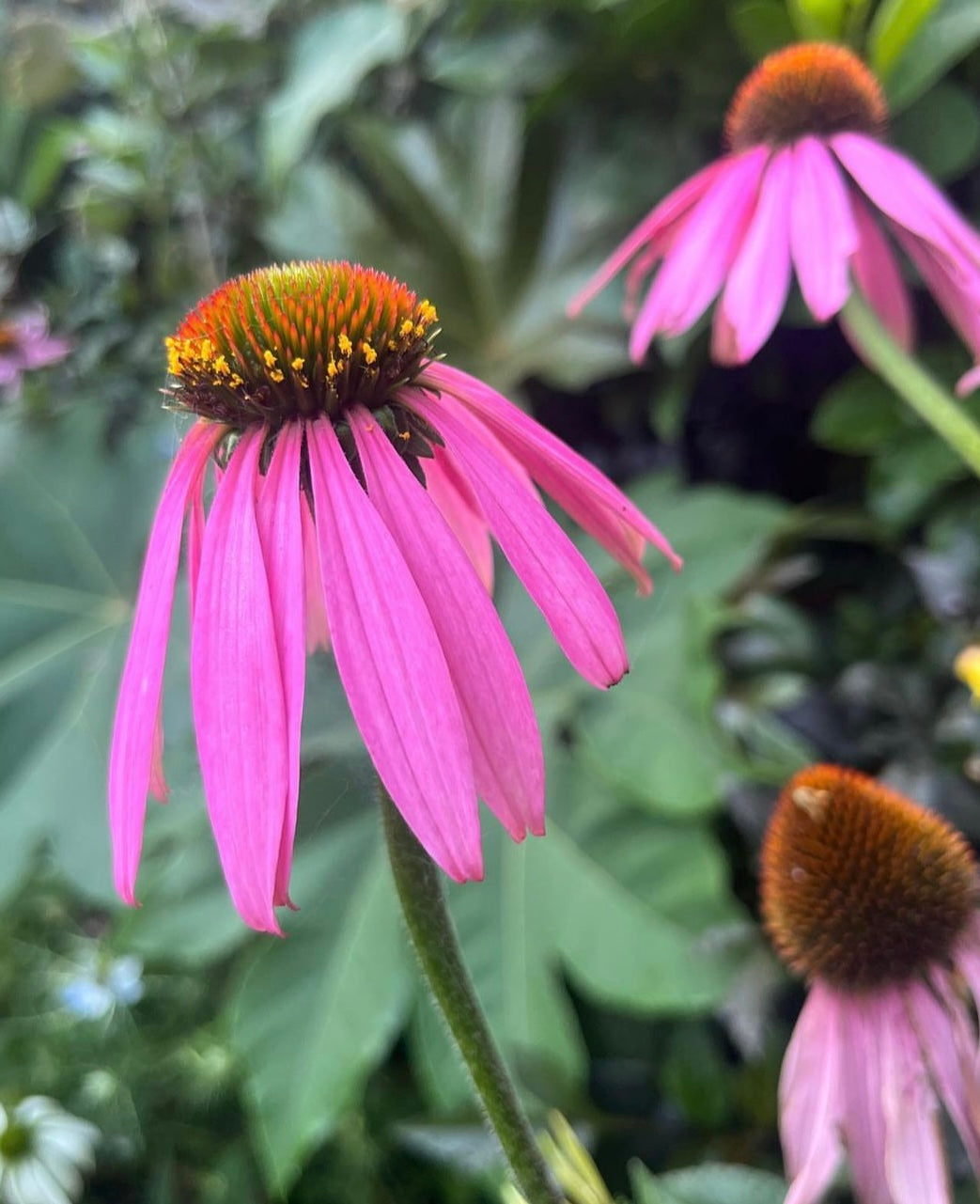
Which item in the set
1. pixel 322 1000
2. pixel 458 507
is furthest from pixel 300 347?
pixel 322 1000

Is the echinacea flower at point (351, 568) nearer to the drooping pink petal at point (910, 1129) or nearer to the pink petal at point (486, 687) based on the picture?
the pink petal at point (486, 687)

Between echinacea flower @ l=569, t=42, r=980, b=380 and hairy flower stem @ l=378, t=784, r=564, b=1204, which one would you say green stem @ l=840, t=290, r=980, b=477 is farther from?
hairy flower stem @ l=378, t=784, r=564, b=1204

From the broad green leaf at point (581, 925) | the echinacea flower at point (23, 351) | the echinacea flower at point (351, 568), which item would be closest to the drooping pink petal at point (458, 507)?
the echinacea flower at point (351, 568)

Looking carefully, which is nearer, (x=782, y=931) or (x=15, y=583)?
(x=782, y=931)

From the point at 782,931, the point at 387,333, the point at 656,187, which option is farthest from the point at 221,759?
the point at 656,187

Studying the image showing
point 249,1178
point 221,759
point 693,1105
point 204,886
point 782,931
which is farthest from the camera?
point 249,1178

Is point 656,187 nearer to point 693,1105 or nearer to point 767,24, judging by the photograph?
point 767,24
